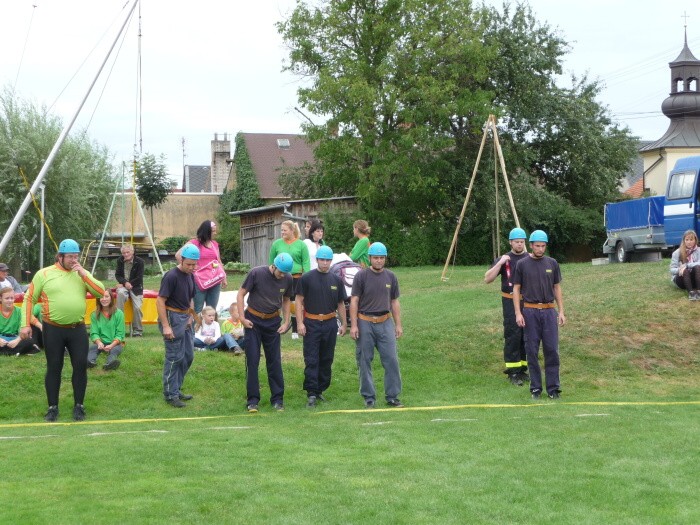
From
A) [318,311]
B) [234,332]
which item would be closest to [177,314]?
[318,311]

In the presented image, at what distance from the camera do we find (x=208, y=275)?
15.1 m

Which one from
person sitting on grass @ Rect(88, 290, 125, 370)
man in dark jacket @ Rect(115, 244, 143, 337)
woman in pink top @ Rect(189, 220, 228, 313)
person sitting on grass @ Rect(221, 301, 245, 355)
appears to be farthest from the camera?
man in dark jacket @ Rect(115, 244, 143, 337)

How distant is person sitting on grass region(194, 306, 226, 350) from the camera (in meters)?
15.7

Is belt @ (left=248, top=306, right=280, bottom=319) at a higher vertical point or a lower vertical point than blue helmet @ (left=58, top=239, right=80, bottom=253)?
lower

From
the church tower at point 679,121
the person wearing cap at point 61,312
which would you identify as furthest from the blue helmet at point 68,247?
the church tower at point 679,121

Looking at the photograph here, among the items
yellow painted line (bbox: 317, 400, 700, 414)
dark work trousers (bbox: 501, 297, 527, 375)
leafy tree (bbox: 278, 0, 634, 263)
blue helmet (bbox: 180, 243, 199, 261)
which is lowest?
yellow painted line (bbox: 317, 400, 700, 414)

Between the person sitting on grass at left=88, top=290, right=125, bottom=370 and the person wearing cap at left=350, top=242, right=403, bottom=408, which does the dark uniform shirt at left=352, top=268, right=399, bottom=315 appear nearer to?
the person wearing cap at left=350, top=242, right=403, bottom=408

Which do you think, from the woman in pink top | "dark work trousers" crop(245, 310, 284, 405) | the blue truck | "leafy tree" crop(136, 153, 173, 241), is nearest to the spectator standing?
the woman in pink top

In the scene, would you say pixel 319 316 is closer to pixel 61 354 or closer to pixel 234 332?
pixel 61 354

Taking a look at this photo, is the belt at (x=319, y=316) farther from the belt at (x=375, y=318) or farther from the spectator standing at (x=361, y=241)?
the spectator standing at (x=361, y=241)

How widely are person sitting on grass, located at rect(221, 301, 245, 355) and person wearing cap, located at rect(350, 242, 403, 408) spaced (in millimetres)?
3253

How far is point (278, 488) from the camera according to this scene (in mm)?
7637

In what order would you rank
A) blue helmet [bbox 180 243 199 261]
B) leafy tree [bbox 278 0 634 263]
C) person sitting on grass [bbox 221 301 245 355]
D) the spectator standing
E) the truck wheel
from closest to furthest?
blue helmet [bbox 180 243 199 261]
person sitting on grass [bbox 221 301 245 355]
the spectator standing
the truck wheel
leafy tree [bbox 278 0 634 263]

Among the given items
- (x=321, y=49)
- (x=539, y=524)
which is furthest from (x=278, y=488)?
(x=321, y=49)
